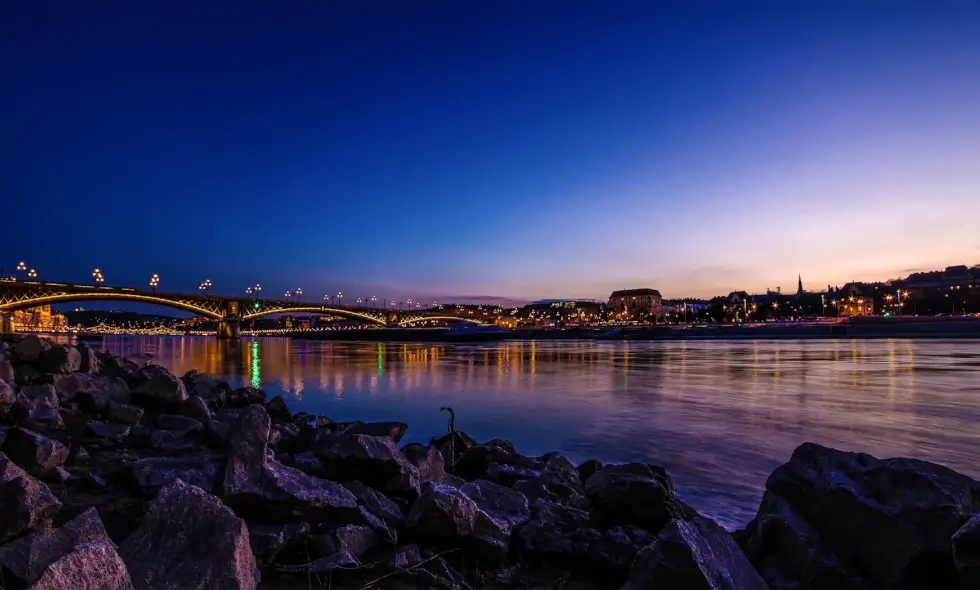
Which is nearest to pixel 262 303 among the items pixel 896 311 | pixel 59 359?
pixel 59 359

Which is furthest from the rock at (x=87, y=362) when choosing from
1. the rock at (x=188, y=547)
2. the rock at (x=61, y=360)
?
the rock at (x=188, y=547)

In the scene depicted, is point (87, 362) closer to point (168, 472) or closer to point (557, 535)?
point (168, 472)

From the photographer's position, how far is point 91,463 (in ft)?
25.6

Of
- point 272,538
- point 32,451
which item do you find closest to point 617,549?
point 272,538

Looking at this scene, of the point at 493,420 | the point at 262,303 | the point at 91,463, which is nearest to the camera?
the point at 91,463

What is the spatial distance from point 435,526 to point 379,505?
76cm

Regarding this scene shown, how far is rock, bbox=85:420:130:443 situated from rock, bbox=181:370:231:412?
4.44 meters

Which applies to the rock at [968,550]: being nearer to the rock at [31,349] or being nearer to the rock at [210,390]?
the rock at [210,390]

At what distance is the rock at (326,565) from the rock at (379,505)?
0.64 meters

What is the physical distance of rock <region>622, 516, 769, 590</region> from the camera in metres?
3.43

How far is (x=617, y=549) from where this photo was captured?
15.6 ft

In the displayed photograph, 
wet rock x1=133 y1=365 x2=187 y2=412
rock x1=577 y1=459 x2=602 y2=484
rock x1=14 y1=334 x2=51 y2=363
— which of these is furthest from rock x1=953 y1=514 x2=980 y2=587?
rock x1=14 y1=334 x2=51 y2=363

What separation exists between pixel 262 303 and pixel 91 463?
136736 mm

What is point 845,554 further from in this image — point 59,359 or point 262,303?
point 262,303
